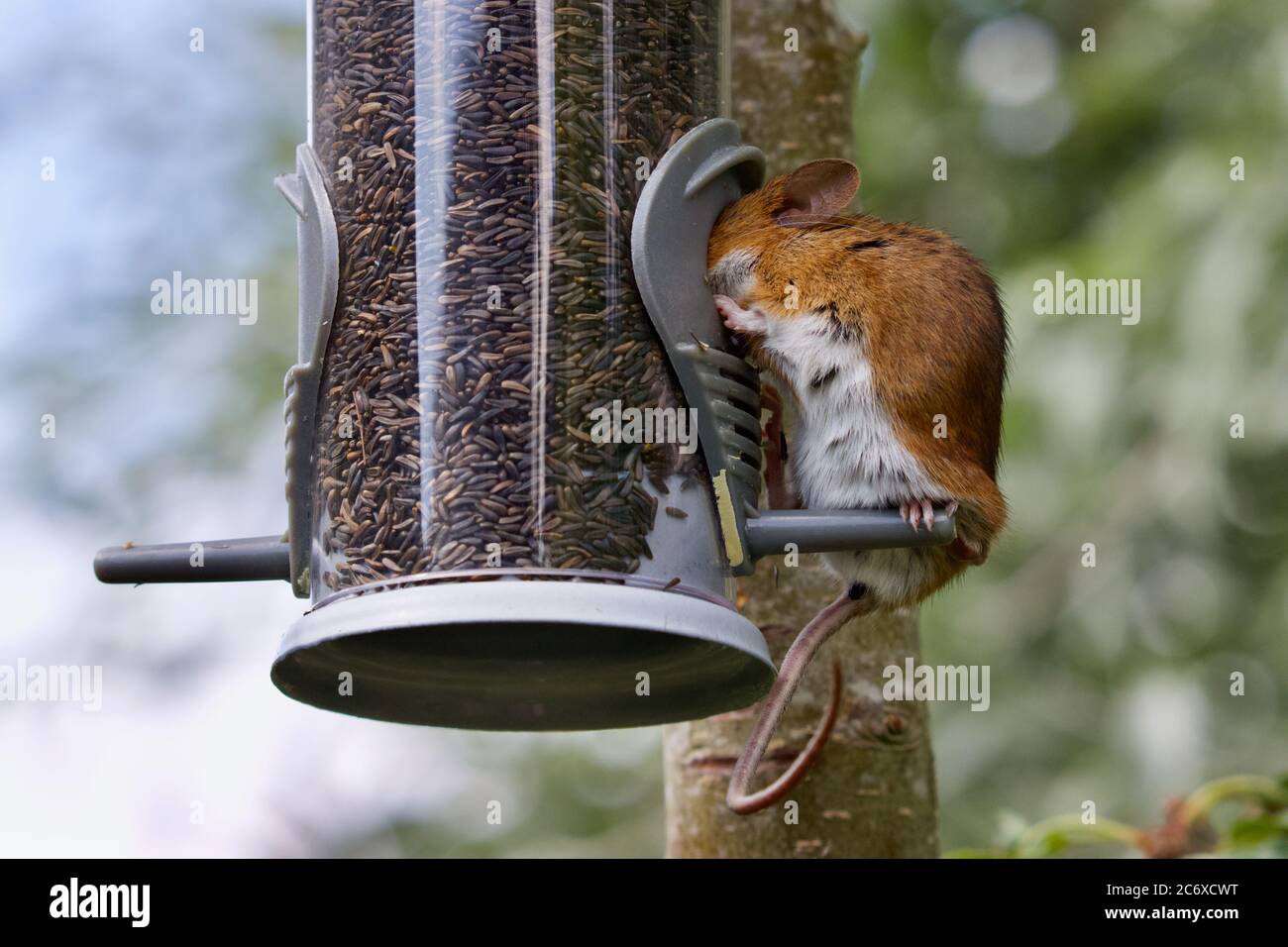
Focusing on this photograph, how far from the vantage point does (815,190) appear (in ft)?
14.1

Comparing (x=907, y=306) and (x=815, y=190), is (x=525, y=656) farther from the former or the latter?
(x=815, y=190)

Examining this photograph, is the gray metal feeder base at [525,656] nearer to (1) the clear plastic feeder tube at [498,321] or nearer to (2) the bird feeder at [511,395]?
(2) the bird feeder at [511,395]

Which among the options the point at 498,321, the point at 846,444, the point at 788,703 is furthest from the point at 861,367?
the point at 498,321

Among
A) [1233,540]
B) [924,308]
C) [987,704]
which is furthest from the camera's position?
[987,704]

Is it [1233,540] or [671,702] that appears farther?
[1233,540]

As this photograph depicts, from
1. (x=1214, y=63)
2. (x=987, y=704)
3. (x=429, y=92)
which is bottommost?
(x=987, y=704)

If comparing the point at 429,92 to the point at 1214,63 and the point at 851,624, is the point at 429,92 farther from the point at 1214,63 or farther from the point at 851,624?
the point at 1214,63

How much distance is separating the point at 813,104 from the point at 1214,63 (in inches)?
180

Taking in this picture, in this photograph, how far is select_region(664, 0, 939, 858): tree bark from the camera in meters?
4.19

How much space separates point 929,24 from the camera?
32.9ft

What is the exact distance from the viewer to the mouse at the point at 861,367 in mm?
4059

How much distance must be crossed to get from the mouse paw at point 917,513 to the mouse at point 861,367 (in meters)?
0.01

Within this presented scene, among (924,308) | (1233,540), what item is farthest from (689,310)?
(1233,540)

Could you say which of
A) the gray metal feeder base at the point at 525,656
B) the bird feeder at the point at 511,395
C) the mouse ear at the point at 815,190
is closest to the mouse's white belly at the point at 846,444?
the bird feeder at the point at 511,395
